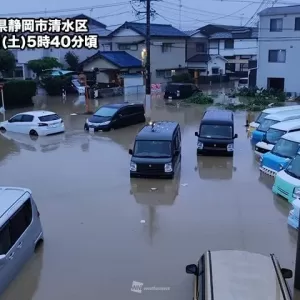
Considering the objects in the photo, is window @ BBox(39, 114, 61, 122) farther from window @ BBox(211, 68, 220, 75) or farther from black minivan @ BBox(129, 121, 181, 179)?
window @ BBox(211, 68, 220, 75)

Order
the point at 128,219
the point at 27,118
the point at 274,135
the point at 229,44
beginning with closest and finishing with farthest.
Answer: the point at 128,219 → the point at 274,135 → the point at 27,118 → the point at 229,44

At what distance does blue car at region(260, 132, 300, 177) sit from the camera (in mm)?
15661

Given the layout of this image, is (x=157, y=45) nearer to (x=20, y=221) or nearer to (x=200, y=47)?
(x=200, y=47)

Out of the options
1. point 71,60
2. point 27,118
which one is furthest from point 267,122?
point 71,60

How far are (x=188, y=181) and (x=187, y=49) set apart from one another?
40.8 metres

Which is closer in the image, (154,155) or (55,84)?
(154,155)

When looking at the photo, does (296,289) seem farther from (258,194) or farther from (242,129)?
(242,129)

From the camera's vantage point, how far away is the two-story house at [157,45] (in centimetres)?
4894

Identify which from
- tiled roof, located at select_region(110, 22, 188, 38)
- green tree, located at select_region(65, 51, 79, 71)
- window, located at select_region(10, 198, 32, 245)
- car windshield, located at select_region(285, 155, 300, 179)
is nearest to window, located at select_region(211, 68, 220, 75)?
tiled roof, located at select_region(110, 22, 188, 38)

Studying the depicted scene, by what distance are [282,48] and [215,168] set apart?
84.8 feet

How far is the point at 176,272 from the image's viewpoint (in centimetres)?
932

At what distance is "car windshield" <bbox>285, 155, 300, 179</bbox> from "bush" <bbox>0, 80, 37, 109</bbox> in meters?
24.7

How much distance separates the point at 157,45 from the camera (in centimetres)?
4931

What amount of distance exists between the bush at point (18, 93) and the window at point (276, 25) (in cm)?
2091
